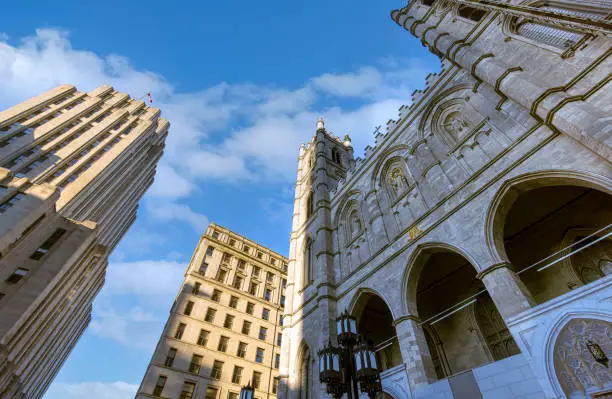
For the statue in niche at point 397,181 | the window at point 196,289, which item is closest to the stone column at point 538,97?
the statue in niche at point 397,181

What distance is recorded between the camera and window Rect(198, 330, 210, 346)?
90.6 ft

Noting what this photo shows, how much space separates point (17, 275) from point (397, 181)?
1018 inches

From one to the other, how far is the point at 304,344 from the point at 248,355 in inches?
705

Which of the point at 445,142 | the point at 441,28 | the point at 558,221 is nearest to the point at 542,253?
the point at 558,221

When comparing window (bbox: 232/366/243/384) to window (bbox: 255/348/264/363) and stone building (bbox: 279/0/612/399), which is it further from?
stone building (bbox: 279/0/612/399)

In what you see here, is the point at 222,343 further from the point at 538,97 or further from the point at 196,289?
the point at 538,97

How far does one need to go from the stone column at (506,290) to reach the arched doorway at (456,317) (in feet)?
8.20

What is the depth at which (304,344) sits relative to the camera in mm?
15125

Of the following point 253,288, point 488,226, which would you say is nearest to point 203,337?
point 253,288

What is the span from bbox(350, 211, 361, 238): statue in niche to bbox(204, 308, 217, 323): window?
67.2 ft

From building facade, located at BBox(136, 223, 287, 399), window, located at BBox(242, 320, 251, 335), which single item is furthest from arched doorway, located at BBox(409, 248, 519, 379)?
window, located at BBox(242, 320, 251, 335)

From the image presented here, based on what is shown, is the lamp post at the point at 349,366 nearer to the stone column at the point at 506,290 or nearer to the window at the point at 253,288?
the stone column at the point at 506,290

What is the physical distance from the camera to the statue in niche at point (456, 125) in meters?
12.5

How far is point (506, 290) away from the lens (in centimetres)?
761
